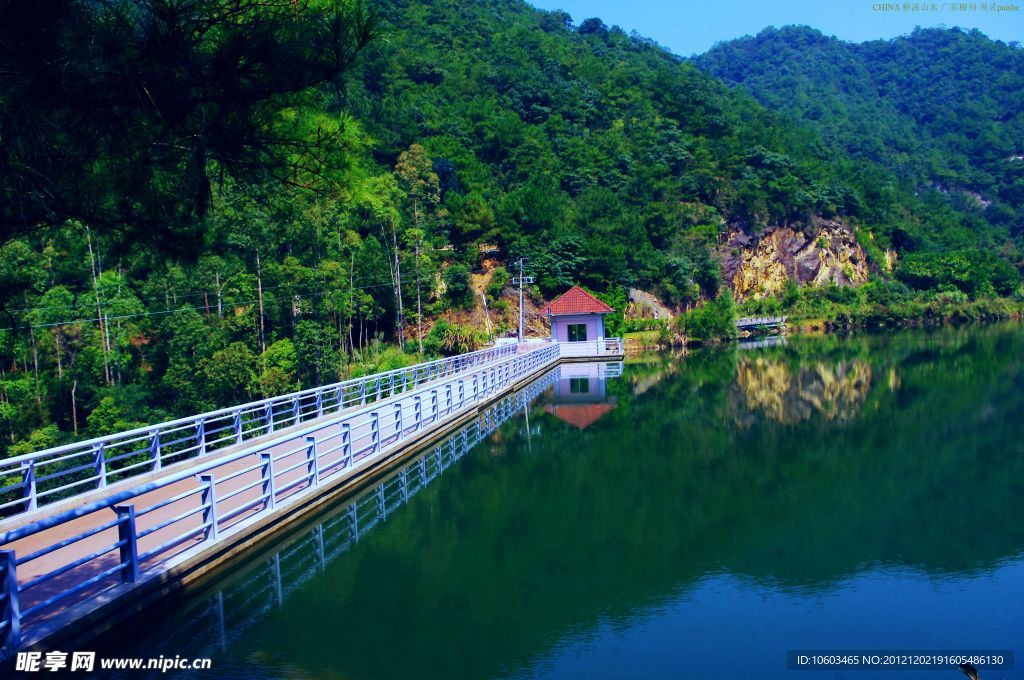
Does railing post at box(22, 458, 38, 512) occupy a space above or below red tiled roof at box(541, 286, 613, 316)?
below

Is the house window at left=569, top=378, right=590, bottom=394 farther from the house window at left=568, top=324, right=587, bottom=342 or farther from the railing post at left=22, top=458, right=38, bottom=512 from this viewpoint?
the railing post at left=22, top=458, right=38, bottom=512

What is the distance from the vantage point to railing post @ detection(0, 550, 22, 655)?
5.19m

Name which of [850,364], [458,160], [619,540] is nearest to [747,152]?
[458,160]

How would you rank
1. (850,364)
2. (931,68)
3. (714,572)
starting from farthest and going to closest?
(931,68), (850,364), (714,572)

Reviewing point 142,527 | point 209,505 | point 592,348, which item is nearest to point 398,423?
point 142,527

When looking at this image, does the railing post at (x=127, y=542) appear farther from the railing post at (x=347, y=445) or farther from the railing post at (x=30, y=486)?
the railing post at (x=347, y=445)

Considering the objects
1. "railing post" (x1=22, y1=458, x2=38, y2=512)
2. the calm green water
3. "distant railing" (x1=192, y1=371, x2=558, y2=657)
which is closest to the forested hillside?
"railing post" (x1=22, y1=458, x2=38, y2=512)

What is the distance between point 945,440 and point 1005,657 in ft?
31.4

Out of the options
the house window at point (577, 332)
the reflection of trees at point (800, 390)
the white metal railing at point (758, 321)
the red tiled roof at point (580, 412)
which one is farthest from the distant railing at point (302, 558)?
the white metal railing at point (758, 321)

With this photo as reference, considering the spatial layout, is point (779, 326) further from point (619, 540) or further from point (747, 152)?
point (619, 540)

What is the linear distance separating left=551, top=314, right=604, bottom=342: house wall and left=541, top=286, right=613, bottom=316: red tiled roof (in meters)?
0.54

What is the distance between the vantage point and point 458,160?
196 feet

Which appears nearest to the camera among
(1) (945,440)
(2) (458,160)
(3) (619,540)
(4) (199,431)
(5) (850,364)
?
(3) (619,540)

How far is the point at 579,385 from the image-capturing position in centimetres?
2791
